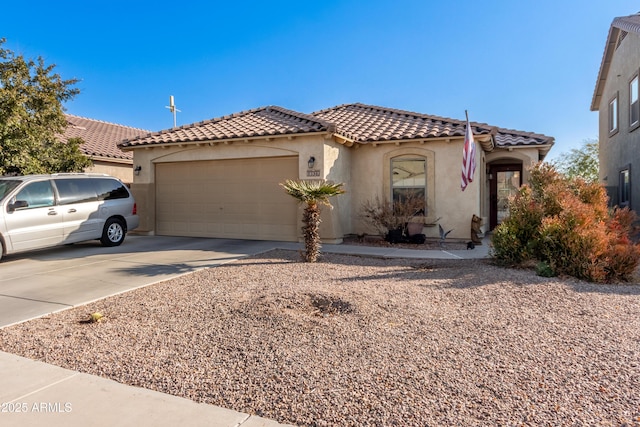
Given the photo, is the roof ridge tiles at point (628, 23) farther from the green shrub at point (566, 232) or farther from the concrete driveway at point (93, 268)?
the concrete driveway at point (93, 268)

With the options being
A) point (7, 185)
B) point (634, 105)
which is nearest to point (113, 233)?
point (7, 185)

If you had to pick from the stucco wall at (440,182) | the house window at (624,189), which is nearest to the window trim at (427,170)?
the stucco wall at (440,182)

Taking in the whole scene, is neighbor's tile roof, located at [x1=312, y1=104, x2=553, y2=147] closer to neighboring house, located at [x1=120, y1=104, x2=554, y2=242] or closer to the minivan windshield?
neighboring house, located at [x1=120, y1=104, x2=554, y2=242]

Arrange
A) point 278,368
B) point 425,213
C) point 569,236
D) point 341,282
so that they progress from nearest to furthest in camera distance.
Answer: point 278,368, point 341,282, point 569,236, point 425,213

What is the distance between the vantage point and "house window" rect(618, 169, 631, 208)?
639 inches

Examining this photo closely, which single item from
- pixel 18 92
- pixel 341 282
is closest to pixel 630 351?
pixel 341 282

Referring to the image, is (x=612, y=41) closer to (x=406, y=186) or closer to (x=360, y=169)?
(x=406, y=186)

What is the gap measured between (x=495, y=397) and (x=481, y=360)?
684 millimetres

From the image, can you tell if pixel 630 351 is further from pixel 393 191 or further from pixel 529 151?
pixel 529 151

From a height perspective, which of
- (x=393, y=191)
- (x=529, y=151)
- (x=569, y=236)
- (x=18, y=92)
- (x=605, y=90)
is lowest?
(x=569, y=236)

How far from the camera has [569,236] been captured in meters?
7.72

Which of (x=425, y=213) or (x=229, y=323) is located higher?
(x=425, y=213)

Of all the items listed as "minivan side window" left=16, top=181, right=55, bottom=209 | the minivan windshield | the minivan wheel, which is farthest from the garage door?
the minivan windshield

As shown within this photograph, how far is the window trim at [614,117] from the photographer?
17.5m
